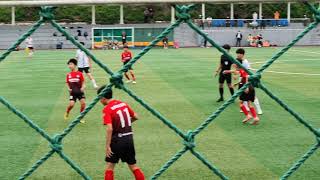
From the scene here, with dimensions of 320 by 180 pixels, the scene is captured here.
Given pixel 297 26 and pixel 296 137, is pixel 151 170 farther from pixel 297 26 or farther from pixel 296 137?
pixel 297 26

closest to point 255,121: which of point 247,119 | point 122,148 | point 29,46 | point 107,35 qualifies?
point 247,119

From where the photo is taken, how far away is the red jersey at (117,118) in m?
6.83

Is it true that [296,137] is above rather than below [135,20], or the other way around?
below

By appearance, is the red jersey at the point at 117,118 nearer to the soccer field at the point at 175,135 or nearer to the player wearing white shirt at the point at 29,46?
the soccer field at the point at 175,135

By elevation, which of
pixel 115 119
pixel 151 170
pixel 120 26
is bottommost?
pixel 151 170

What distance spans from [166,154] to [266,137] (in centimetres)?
240

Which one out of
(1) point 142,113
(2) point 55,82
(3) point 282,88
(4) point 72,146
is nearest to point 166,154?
(4) point 72,146

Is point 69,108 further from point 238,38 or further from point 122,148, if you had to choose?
point 238,38

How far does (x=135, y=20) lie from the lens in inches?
2226

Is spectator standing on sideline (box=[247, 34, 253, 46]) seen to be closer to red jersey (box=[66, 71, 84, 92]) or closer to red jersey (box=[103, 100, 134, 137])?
red jersey (box=[66, 71, 84, 92])

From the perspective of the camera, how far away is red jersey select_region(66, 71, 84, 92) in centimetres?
1224

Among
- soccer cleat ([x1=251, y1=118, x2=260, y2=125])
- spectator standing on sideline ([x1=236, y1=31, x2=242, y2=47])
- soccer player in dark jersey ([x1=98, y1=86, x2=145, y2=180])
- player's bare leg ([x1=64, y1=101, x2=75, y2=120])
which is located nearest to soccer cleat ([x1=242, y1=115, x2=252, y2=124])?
soccer cleat ([x1=251, y1=118, x2=260, y2=125])

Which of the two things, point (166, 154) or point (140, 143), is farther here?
point (140, 143)

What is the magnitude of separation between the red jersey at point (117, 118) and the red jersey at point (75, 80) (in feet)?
17.9
